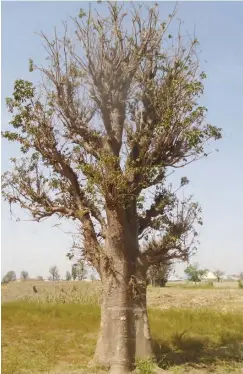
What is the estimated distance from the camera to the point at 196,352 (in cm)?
1439

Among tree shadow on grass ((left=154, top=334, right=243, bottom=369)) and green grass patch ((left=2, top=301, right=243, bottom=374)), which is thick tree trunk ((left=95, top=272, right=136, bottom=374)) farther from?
tree shadow on grass ((left=154, top=334, right=243, bottom=369))

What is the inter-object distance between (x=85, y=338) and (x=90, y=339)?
199 millimetres

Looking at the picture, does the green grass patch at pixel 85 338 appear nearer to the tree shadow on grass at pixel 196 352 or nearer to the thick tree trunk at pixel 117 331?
the tree shadow on grass at pixel 196 352

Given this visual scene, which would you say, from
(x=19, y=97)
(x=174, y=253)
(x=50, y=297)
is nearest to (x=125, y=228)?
(x=174, y=253)

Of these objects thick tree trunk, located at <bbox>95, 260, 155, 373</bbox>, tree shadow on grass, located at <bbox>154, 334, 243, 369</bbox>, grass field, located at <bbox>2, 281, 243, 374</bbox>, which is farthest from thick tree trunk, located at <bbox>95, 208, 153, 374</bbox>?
tree shadow on grass, located at <bbox>154, 334, 243, 369</bbox>

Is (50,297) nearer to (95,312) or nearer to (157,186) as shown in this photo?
(95,312)

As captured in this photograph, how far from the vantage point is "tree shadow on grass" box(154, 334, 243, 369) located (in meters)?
12.6

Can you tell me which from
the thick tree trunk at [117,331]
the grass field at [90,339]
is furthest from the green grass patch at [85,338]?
the thick tree trunk at [117,331]

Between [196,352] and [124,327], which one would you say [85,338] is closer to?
[196,352]

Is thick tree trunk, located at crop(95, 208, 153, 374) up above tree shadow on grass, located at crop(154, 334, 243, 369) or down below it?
above

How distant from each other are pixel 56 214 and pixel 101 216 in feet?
4.90

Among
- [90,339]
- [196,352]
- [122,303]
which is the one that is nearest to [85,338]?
[90,339]

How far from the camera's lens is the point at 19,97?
12797 millimetres

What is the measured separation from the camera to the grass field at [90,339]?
1189 centimetres
